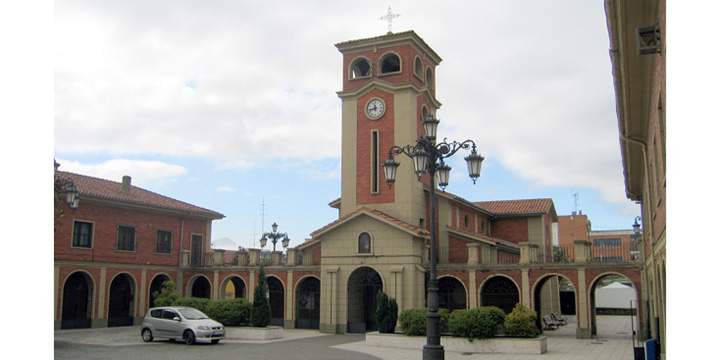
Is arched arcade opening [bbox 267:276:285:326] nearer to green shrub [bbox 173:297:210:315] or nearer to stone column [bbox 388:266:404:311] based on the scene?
green shrub [bbox 173:297:210:315]

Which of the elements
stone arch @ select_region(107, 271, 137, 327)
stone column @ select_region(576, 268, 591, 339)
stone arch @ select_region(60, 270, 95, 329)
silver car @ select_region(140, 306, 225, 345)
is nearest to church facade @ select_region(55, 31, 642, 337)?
stone column @ select_region(576, 268, 591, 339)

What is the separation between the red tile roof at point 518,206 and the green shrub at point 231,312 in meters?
20.7

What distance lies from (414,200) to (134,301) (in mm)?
16897

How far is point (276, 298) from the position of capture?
36.0m

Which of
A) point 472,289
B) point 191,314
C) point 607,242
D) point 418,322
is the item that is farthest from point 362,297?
point 607,242

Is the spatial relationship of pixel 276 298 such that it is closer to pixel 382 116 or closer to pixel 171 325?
pixel 171 325

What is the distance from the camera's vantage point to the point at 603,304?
5241 cm

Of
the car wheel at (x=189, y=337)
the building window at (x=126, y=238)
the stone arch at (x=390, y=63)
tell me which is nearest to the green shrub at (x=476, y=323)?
the car wheel at (x=189, y=337)

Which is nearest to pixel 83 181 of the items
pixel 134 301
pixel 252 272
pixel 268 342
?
pixel 134 301

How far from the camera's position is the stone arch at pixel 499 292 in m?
30.0

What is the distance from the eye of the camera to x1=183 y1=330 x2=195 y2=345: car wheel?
949 inches

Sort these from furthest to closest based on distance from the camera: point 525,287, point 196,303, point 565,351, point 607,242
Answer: point 607,242, point 196,303, point 525,287, point 565,351

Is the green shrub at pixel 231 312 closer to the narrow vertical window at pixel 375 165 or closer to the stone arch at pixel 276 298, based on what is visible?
the stone arch at pixel 276 298

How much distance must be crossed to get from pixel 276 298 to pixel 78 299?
10.5 meters
